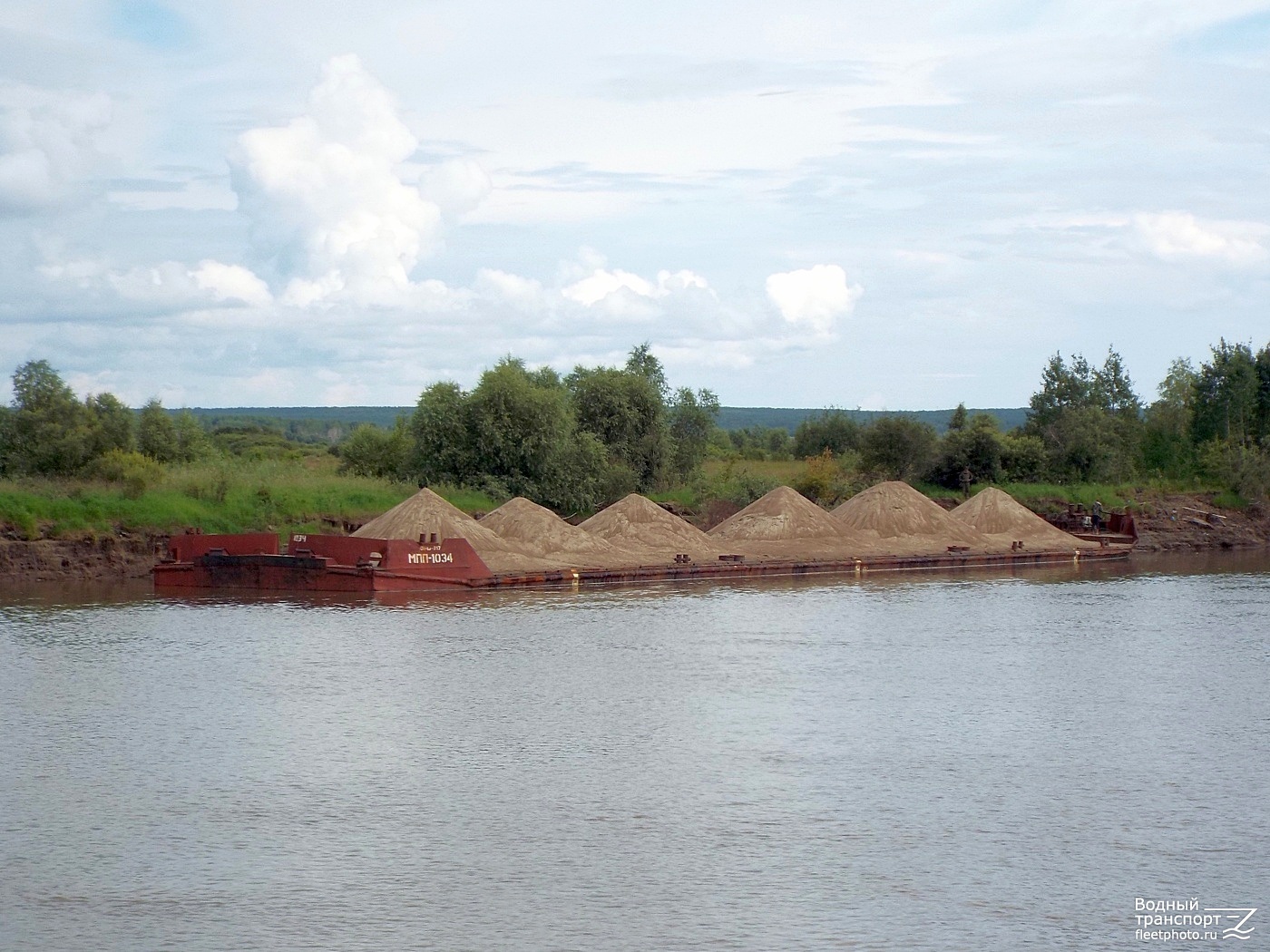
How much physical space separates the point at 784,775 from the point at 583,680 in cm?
600

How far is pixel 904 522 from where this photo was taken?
41.8 metres

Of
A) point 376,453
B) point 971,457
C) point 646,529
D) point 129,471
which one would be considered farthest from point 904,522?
point 129,471

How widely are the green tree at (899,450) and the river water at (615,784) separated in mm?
29084

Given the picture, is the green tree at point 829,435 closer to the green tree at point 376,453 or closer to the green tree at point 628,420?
the green tree at point 628,420

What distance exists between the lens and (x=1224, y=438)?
6141 centimetres

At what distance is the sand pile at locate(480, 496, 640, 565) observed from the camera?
34.9 metres

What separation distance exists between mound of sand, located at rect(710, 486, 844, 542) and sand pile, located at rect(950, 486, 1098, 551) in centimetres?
578

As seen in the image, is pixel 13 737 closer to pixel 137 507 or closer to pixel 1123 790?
pixel 1123 790

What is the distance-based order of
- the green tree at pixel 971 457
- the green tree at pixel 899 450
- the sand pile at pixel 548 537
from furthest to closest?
the green tree at pixel 971 457
the green tree at pixel 899 450
the sand pile at pixel 548 537

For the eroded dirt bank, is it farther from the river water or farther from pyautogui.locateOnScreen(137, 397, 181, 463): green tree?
pyautogui.locateOnScreen(137, 397, 181, 463): green tree

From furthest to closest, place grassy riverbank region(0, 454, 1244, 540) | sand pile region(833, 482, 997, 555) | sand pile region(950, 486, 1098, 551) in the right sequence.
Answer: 1. sand pile region(950, 486, 1098, 551)
2. sand pile region(833, 482, 997, 555)
3. grassy riverbank region(0, 454, 1244, 540)

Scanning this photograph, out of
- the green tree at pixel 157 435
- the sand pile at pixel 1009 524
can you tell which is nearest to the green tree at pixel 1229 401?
the sand pile at pixel 1009 524

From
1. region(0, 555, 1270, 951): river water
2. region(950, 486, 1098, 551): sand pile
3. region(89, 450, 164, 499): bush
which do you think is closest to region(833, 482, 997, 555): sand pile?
region(950, 486, 1098, 551): sand pile

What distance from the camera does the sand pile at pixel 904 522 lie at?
1613 inches
